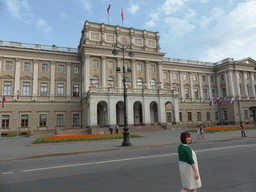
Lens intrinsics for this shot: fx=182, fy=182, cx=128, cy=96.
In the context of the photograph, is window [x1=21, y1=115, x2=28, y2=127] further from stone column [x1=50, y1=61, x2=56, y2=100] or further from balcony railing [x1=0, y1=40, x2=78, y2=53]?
balcony railing [x1=0, y1=40, x2=78, y2=53]

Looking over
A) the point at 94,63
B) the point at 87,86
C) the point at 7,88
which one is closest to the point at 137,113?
the point at 87,86

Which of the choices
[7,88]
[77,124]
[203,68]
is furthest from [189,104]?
[7,88]

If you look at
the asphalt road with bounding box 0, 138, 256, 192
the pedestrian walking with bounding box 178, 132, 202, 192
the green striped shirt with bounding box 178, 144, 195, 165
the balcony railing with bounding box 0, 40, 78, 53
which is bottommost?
the asphalt road with bounding box 0, 138, 256, 192

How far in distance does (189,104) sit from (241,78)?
717 inches

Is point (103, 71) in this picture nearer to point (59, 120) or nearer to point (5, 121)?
point (59, 120)

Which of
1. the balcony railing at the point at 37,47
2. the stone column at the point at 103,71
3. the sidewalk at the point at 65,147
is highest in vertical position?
the balcony railing at the point at 37,47

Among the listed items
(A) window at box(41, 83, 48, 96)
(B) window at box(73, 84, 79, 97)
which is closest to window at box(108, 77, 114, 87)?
(B) window at box(73, 84, 79, 97)

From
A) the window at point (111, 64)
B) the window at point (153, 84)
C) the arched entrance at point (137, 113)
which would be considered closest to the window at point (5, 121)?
the window at point (111, 64)

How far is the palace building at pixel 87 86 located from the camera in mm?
34737

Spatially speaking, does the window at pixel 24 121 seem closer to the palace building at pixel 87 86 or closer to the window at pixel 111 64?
the palace building at pixel 87 86

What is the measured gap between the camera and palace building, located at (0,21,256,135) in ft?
114

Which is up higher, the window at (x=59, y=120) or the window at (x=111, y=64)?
the window at (x=111, y=64)

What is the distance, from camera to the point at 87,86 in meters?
37.1

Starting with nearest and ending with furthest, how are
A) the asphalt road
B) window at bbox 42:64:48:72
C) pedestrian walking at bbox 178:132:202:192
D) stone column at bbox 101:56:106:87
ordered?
pedestrian walking at bbox 178:132:202:192, the asphalt road, stone column at bbox 101:56:106:87, window at bbox 42:64:48:72
